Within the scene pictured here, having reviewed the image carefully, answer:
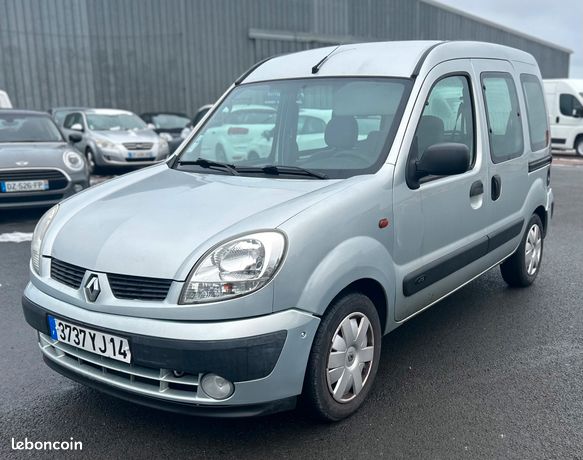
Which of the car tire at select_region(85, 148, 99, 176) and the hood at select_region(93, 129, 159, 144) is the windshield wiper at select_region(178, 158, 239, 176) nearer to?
the hood at select_region(93, 129, 159, 144)

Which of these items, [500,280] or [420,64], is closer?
[420,64]

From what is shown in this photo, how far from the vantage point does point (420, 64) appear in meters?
3.55

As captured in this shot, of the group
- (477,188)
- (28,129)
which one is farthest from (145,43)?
(477,188)

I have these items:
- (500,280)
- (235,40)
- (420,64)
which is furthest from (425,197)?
(235,40)

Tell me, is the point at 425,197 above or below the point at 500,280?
above

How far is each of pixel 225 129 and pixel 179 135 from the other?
12.6 meters

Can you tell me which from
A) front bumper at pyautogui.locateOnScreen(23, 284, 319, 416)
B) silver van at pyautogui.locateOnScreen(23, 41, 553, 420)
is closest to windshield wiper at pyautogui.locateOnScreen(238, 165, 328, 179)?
silver van at pyautogui.locateOnScreen(23, 41, 553, 420)

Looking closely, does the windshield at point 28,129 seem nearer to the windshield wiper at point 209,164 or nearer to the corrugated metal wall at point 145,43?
the windshield wiper at point 209,164

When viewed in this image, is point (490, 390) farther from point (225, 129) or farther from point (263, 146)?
point (225, 129)

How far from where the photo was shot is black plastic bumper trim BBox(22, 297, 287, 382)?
2.48 m

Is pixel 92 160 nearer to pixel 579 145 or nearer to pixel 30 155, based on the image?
pixel 30 155

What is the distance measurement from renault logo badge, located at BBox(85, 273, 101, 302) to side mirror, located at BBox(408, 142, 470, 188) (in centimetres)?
168

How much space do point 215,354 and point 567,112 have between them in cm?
1690

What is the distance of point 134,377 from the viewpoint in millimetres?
2684
